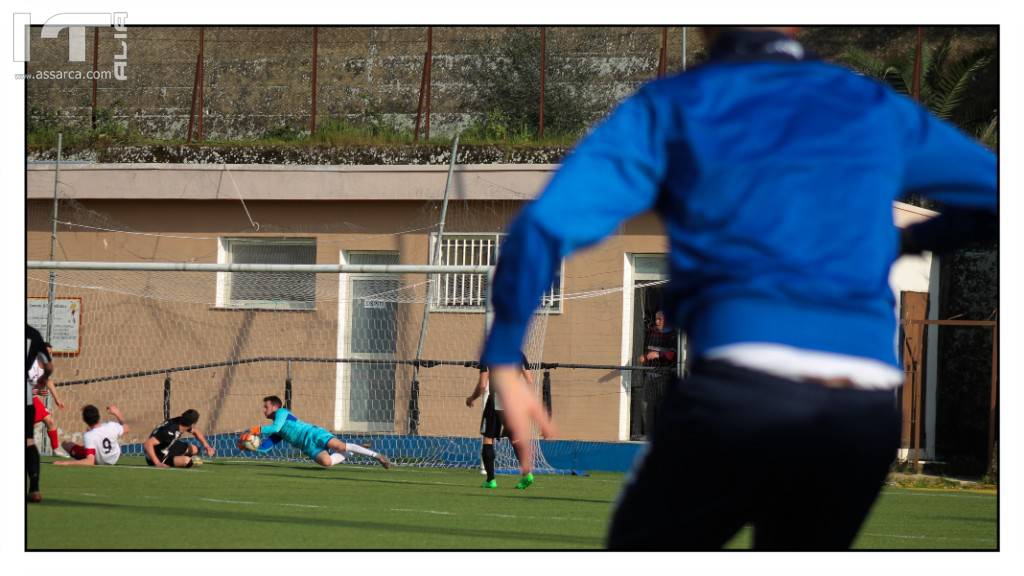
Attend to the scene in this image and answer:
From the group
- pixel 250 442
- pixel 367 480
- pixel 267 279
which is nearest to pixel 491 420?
pixel 367 480

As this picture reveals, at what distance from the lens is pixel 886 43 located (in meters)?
21.1

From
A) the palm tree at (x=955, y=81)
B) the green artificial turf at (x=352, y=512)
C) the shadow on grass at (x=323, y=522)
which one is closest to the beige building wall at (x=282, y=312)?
the green artificial turf at (x=352, y=512)

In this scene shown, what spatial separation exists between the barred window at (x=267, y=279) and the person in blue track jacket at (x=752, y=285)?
1527cm

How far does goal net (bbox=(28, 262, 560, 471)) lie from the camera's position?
55.8ft

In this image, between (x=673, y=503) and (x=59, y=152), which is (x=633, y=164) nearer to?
(x=673, y=503)

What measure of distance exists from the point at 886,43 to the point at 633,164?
20.2 m

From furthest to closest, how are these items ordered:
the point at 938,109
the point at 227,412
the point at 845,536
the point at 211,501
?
the point at 938,109
the point at 227,412
the point at 211,501
the point at 845,536

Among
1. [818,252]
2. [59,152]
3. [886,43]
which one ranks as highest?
[886,43]

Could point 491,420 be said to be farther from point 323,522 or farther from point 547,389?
point 323,522

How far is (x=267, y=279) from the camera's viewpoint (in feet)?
57.9

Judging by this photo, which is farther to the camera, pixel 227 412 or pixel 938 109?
pixel 938 109

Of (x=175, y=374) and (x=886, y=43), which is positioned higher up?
(x=886, y=43)

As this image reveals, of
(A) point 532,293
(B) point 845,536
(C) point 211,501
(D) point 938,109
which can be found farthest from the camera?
(D) point 938,109


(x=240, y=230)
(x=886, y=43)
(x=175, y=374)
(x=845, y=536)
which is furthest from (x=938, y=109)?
(x=845, y=536)
